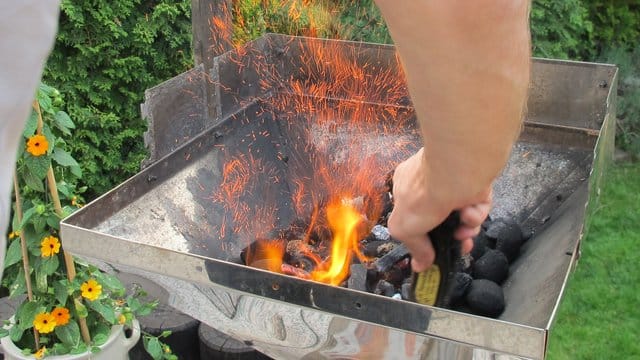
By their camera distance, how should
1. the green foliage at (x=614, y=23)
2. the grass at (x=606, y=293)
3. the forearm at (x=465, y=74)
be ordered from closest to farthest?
1. the forearm at (x=465, y=74)
2. the grass at (x=606, y=293)
3. the green foliage at (x=614, y=23)

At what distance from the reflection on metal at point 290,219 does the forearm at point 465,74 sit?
0.68 m

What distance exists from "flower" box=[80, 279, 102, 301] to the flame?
2.12 ft

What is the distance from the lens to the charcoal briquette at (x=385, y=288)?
7.20 feet

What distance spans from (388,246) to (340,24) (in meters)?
1.73

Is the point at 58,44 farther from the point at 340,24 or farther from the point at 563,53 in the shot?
the point at 563,53

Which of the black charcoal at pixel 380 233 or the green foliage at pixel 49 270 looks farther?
the black charcoal at pixel 380 233

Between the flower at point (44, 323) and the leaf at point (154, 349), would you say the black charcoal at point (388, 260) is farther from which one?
the flower at point (44, 323)

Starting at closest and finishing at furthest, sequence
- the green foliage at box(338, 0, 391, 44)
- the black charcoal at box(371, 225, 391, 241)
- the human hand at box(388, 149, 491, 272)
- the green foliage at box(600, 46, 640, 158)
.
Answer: the human hand at box(388, 149, 491, 272) → the black charcoal at box(371, 225, 391, 241) → the green foliage at box(338, 0, 391, 44) → the green foliage at box(600, 46, 640, 158)

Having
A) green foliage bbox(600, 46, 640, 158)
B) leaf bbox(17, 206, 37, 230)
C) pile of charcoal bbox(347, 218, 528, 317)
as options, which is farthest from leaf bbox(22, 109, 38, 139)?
green foliage bbox(600, 46, 640, 158)

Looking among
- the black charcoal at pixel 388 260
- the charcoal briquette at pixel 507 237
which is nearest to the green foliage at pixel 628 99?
the charcoal briquette at pixel 507 237

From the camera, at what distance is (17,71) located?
0.66m

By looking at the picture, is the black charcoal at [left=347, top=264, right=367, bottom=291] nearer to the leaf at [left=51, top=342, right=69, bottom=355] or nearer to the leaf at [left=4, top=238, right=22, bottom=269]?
the leaf at [left=51, top=342, right=69, bottom=355]

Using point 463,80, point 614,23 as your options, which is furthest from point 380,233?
point 614,23

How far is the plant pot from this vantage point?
2.34m
